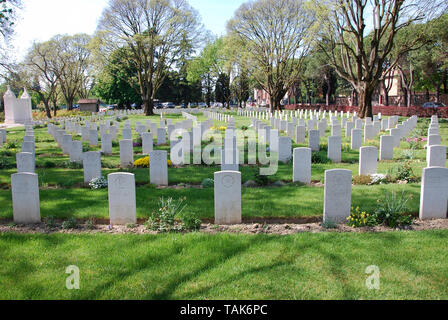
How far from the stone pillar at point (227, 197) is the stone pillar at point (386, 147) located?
23.8 feet

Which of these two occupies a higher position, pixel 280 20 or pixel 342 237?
pixel 280 20

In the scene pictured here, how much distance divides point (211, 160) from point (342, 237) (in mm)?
6845

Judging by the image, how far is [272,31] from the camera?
1476 inches

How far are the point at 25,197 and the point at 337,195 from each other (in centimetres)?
A: 521

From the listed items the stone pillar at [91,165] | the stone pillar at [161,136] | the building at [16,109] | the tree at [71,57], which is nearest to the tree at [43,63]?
the tree at [71,57]

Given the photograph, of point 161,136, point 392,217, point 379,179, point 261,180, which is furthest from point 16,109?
point 392,217

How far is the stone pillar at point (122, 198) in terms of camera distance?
6.06 meters

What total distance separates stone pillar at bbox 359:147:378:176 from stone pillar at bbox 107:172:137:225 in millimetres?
5635

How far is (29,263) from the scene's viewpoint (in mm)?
4594

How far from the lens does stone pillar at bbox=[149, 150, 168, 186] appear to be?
28.7ft

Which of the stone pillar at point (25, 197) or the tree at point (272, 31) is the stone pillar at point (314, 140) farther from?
the tree at point (272, 31)

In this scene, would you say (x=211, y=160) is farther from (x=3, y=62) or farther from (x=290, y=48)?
(x=290, y=48)
